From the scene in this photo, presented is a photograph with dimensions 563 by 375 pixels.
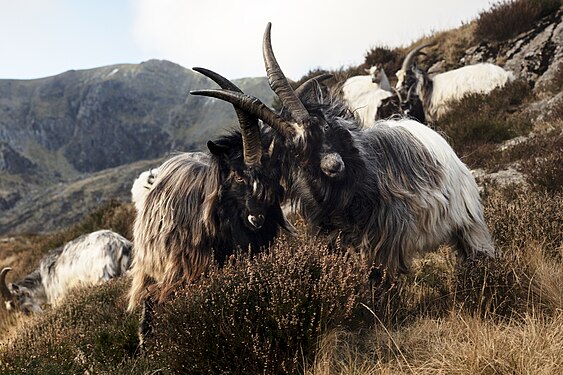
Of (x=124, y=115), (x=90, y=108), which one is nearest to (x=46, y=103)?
(x=90, y=108)

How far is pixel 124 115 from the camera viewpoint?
9812 centimetres

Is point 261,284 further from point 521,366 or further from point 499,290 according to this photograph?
point 499,290

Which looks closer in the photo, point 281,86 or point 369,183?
point 369,183

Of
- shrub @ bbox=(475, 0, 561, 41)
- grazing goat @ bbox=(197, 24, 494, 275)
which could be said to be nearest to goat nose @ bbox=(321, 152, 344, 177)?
grazing goat @ bbox=(197, 24, 494, 275)

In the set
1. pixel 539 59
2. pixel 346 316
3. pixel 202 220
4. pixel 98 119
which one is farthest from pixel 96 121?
pixel 346 316

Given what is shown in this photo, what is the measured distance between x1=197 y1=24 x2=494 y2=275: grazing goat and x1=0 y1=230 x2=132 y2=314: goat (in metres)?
5.66

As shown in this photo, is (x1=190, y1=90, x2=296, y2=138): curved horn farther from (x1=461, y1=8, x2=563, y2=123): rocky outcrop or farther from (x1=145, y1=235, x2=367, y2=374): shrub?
(x1=461, y1=8, x2=563, y2=123): rocky outcrop

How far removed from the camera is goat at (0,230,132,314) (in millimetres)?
8609

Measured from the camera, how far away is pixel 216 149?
411 cm

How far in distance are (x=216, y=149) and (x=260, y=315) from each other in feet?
5.55

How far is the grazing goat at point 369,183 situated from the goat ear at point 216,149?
408mm

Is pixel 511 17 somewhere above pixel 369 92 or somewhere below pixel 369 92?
above

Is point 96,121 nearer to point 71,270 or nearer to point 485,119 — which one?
point 71,270

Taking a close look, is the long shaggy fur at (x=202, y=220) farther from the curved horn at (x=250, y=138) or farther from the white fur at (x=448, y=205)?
the white fur at (x=448, y=205)
